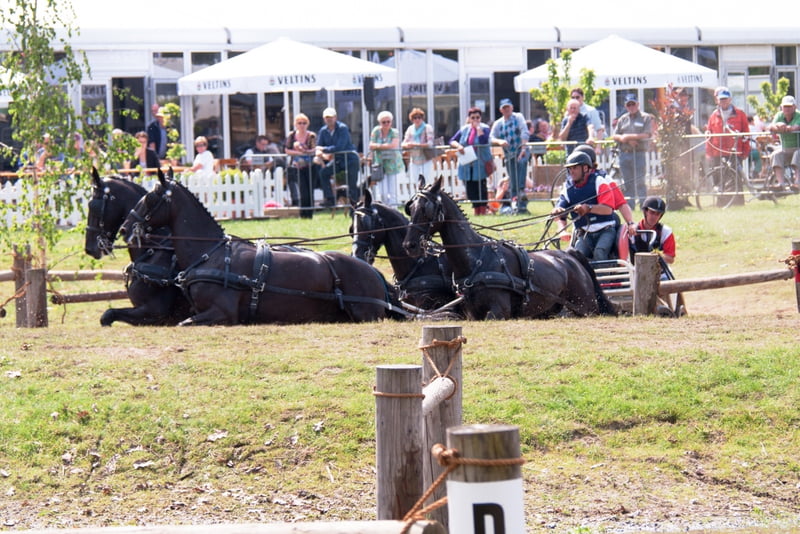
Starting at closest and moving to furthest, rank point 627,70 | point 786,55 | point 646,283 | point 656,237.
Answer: point 646,283, point 656,237, point 627,70, point 786,55

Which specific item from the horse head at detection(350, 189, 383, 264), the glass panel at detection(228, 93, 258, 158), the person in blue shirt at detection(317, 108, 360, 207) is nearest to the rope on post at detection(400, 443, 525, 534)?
the horse head at detection(350, 189, 383, 264)

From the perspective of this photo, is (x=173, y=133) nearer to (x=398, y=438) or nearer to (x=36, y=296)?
(x=36, y=296)

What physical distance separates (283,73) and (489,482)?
68.5 ft

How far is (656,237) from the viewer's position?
563 inches

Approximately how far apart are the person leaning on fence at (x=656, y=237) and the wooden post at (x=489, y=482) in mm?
10007

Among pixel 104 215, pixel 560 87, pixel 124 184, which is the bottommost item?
pixel 104 215

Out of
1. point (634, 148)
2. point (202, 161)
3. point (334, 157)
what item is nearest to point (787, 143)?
point (634, 148)

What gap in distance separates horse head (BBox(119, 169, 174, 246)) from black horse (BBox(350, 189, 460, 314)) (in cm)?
182

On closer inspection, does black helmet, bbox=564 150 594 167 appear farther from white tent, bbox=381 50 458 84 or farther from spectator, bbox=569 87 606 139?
white tent, bbox=381 50 458 84

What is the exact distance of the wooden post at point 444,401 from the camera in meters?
5.66

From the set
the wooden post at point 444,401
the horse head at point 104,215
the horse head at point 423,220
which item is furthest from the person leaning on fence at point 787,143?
the wooden post at point 444,401

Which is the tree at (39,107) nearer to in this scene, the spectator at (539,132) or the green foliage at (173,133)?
the green foliage at (173,133)

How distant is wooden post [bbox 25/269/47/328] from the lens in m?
13.0

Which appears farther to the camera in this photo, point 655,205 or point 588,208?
point 655,205
